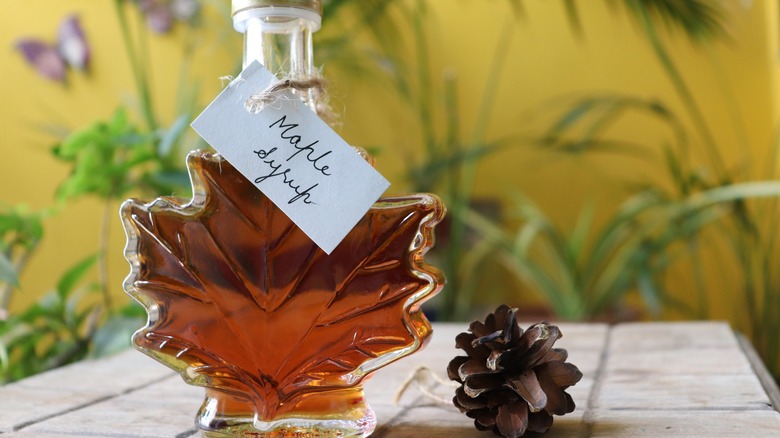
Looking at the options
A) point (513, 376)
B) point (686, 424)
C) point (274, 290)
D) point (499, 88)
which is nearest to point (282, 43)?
point (274, 290)

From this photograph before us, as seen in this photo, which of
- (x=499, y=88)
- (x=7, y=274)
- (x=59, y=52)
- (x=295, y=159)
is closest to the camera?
(x=295, y=159)

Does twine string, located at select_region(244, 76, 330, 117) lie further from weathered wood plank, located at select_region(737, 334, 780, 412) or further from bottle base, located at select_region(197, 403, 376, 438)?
weathered wood plank, located at select_region(737, 334, 780, 412)

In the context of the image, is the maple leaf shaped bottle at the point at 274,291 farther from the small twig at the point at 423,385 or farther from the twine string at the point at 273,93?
the small twig at the point at 423,385

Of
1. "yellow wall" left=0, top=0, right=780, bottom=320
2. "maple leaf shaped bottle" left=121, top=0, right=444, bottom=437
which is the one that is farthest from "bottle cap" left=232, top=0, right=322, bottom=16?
"yellow wall" left=0, top=0, right=780, bottom=320

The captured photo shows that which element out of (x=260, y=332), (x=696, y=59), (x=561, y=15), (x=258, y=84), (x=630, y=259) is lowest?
(x=630, y=259)

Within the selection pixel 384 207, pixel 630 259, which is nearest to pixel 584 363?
pixel 384 207

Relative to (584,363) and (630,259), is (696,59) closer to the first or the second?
(630,259)

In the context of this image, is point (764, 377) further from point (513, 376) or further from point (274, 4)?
point (274, 4)
